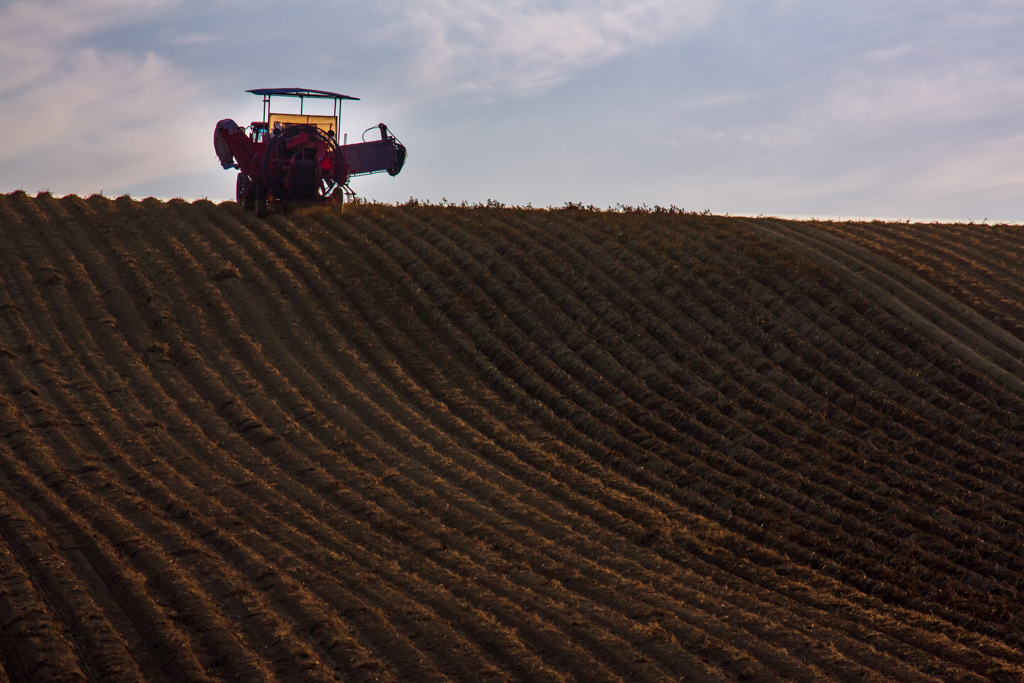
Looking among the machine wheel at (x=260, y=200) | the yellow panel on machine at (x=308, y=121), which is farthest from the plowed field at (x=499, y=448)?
the yellow panel on machine at (x=308, y=121)

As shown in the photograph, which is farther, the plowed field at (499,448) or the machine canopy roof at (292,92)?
the machine canopy roof at (292,92)

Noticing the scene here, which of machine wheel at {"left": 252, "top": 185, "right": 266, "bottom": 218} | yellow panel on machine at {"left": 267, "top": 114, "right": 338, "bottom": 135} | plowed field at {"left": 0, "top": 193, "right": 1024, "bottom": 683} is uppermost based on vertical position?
yellow panel on machine at {"left": 267, "top": 114, "right": 338, "bottom": 135}

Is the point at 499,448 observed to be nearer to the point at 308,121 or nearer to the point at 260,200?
the point at 260,200

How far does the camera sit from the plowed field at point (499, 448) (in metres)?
7.91

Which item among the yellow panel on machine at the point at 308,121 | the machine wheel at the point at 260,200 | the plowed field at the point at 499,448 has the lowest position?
the plowed field at the point at 499,448

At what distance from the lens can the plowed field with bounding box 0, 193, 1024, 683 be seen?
7.91m

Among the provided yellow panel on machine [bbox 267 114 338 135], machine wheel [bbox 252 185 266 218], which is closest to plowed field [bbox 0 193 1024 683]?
machine wheel [bbox 252 185 266 218]

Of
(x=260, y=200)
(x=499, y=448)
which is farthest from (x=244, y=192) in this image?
(x=499, y=448)

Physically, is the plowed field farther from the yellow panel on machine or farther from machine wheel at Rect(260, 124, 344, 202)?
the yellow panel on machine

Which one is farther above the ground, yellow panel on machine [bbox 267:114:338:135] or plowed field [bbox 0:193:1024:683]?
yellow panel on machine [bbox 267:114:338:135]

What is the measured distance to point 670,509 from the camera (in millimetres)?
10656

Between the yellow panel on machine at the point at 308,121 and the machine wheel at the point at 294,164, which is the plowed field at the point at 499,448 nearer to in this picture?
the machine wheel at the point at 294,164

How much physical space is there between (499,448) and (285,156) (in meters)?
9.70

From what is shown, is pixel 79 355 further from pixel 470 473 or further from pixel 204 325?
pixel 470 473
